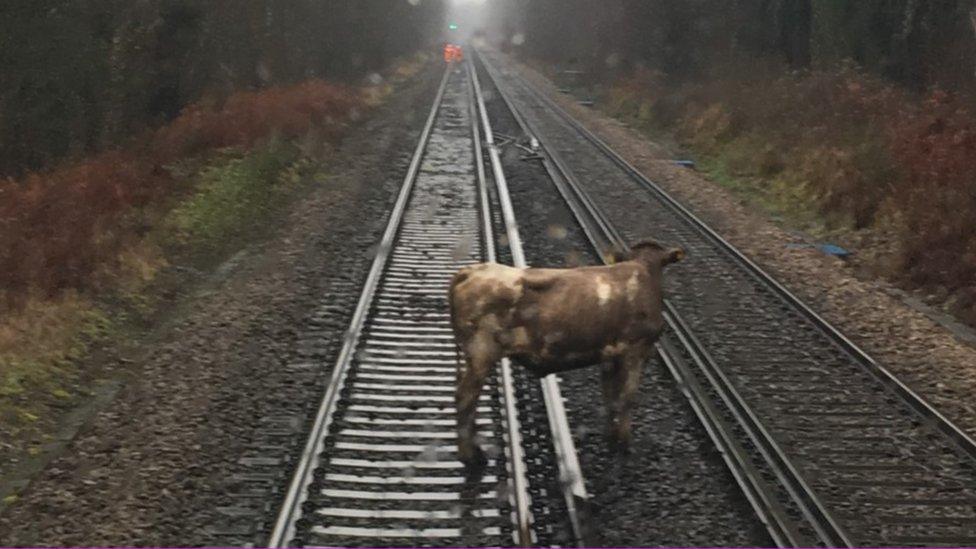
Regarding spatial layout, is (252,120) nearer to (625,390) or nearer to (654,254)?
(654,254)

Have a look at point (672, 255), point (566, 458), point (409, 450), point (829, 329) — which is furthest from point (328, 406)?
point (829, 329)

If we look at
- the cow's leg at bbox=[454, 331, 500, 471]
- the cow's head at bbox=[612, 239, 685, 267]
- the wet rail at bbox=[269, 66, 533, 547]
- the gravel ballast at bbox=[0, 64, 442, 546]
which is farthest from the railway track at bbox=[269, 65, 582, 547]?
the cow's head at bbox=[612, 239, 685, 267]

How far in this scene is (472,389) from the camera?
6.36 metres

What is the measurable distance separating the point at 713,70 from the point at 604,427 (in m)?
25.1

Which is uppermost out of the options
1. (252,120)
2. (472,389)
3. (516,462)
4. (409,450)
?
(252,120)

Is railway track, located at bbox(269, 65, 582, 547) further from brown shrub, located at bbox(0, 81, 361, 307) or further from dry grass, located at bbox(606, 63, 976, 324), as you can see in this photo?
dry grass, located at bbox(606, 63, 976, 324)

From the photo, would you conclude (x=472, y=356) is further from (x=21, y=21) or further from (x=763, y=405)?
(x=21, y=21)

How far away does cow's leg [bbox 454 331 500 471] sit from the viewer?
633 centimetres

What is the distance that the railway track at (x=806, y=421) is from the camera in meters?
5.98

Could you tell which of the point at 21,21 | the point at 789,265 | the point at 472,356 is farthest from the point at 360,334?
the point at 21,21

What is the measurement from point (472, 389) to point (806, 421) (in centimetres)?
314

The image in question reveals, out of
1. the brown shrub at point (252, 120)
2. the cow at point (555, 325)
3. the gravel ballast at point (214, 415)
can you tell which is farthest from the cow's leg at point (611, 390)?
the brown shrub at point (252, 120)

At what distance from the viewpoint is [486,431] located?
6.96 m

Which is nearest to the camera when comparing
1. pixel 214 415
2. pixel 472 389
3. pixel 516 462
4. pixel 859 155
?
pixel 516 462
